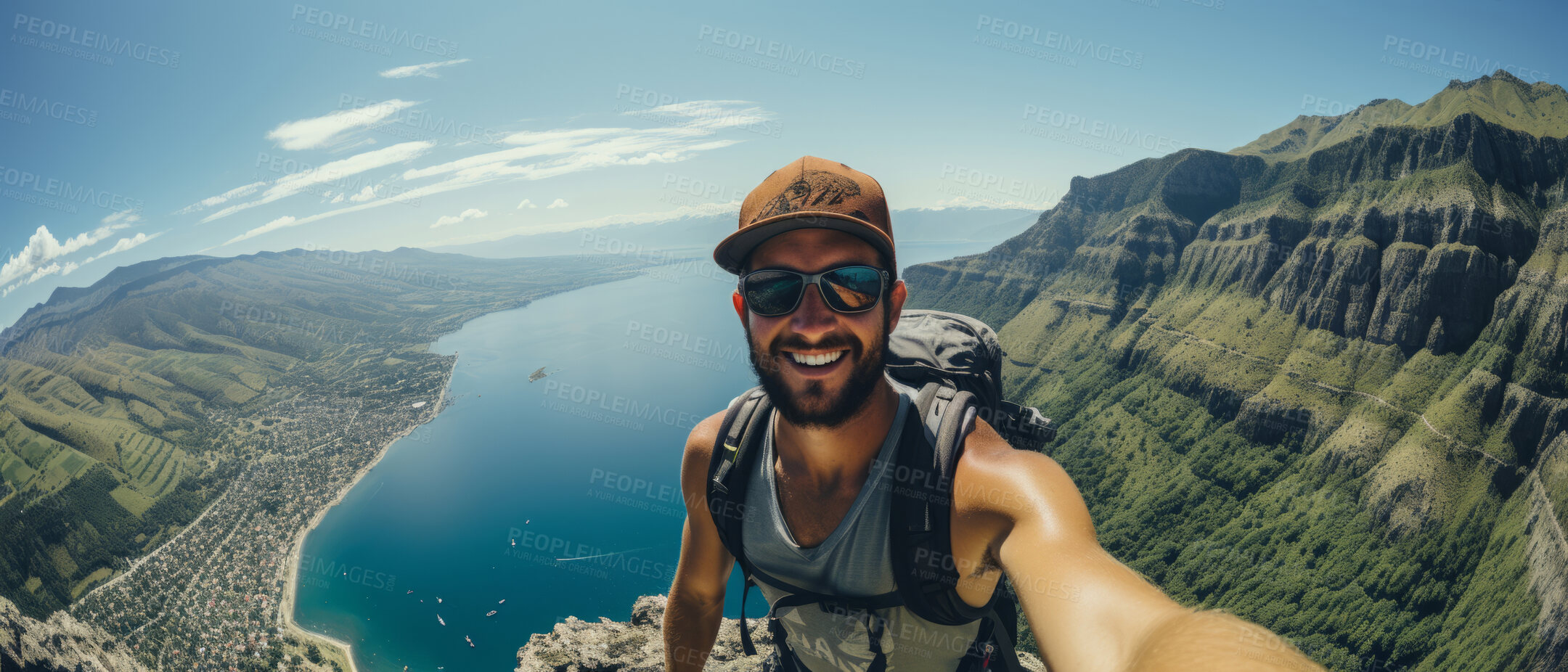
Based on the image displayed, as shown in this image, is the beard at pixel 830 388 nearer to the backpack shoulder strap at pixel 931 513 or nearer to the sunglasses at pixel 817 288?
the sunglasses at pixel 817 288

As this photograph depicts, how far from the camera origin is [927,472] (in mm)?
3020

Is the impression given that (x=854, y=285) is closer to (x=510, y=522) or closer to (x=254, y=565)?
(x=510, y=522)

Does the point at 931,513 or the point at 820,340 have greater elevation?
the point at 820,340

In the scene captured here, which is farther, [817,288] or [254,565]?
[254,565]

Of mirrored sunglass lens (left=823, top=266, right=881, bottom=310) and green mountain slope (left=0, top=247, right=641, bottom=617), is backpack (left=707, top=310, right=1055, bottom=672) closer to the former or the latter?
mirrored sunglass lens (left=823, top=266, right=881, bottom=310)

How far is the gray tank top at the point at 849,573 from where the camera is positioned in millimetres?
3166

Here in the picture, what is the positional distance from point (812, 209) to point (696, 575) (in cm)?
291

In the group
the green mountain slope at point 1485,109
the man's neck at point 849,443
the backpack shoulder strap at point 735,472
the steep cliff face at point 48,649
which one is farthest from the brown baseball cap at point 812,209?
the green mountain slope at point 1485,109

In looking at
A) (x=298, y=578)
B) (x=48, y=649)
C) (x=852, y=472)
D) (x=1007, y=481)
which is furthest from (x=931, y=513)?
(x=298, y=578)

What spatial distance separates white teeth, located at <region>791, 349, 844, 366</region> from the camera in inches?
124

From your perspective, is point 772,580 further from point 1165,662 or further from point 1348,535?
point 1348,535

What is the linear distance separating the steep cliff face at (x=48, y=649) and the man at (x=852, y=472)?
74405mm

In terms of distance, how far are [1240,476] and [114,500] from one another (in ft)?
740

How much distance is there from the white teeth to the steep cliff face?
74.9m
